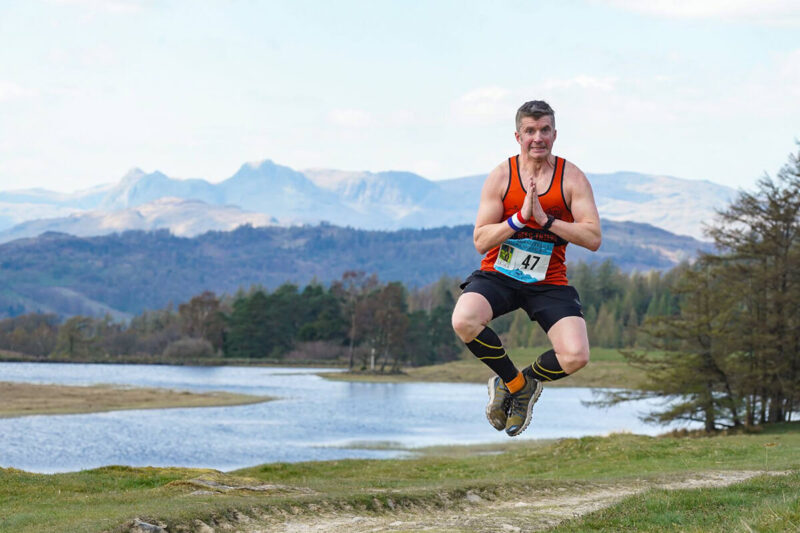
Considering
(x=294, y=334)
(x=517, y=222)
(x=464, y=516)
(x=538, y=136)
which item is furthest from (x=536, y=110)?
(x=294, y=334)

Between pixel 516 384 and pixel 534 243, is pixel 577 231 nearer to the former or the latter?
pixel 534 243

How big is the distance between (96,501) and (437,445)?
35.5 m

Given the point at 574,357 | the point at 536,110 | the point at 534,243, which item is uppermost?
the point at 536,110

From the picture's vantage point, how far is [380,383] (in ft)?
386

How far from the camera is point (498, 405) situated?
9945mm

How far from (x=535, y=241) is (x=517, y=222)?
18.7 inches

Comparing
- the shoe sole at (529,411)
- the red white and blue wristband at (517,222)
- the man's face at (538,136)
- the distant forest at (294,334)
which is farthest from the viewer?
the distant forest at (294,334)

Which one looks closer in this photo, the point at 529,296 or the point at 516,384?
→ the point at 529,296

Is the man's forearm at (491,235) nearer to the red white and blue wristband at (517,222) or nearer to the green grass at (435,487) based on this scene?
the red white and blue wristband at (517,222)

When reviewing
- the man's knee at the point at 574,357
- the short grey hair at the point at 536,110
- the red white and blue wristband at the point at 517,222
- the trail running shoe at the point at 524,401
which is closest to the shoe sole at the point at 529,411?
the trail running shoe at the point at 524,401

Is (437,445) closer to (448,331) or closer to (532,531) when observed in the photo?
(532,531)

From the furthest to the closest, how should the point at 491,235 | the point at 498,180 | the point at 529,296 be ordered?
the point at 529,296 → the point at 498,180 → the point at 491,235

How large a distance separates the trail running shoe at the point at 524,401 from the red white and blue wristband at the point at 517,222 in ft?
5.62

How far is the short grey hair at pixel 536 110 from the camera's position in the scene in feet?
30.1
